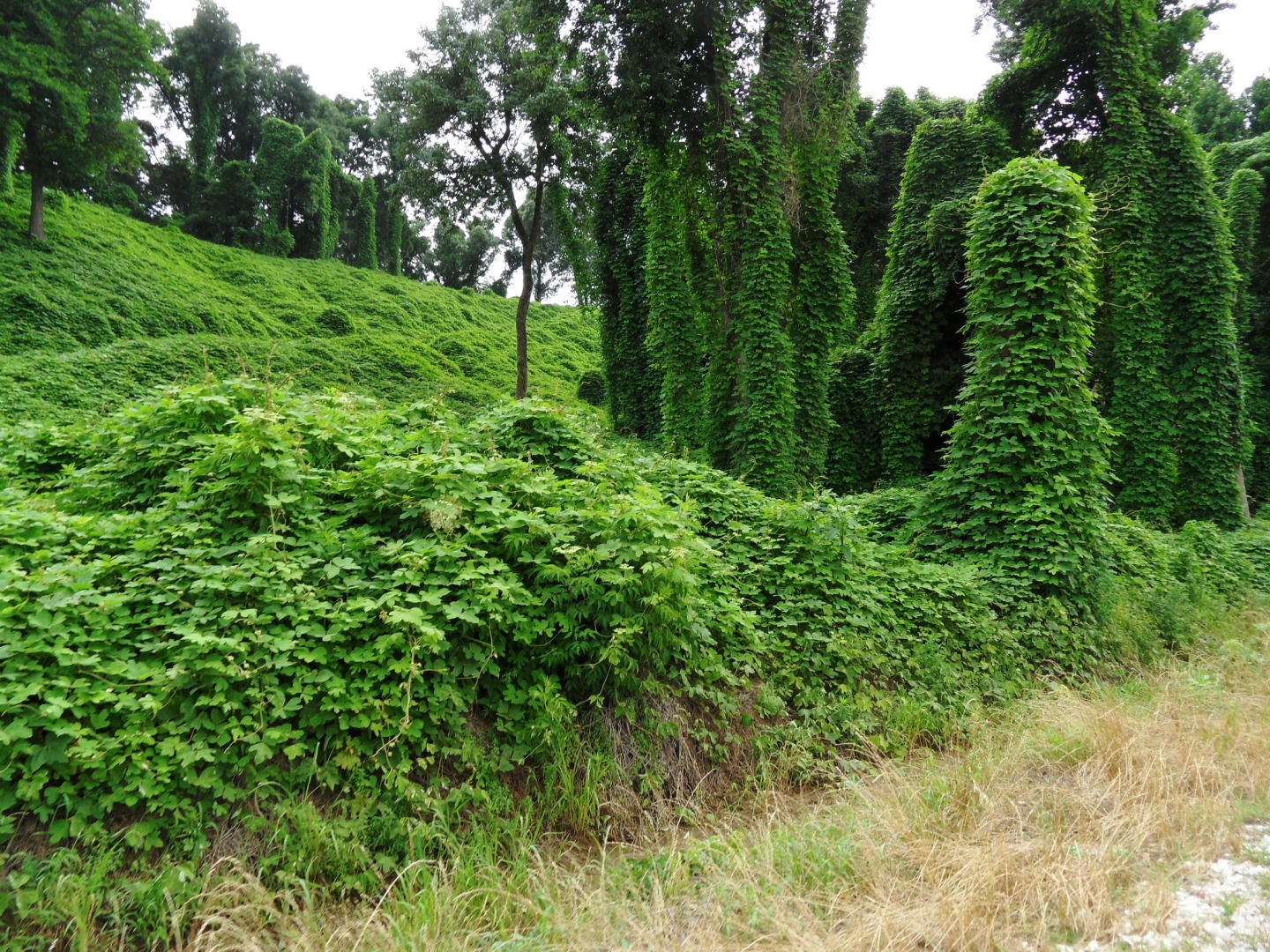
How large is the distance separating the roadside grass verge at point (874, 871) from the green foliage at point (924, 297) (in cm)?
1131

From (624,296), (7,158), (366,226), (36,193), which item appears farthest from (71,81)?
(366,226)

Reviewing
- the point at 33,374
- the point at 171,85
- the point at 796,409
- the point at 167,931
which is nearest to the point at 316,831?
the point at 167,931

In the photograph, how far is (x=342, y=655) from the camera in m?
3.14

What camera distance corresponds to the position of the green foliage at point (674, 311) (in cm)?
1402

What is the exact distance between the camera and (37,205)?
19.2 m

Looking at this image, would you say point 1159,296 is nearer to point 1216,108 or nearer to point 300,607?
point 300,607

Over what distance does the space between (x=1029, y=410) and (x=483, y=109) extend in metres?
18.1

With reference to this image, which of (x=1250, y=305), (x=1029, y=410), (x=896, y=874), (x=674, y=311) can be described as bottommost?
(x=896, y=874)

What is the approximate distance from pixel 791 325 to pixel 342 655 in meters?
11.3

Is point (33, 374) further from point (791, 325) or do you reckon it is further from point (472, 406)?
point (791, 325)

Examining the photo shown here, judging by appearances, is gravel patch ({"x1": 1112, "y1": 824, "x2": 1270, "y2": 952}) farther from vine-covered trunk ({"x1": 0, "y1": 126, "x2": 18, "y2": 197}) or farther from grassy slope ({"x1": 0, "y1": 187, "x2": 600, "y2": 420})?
vine-covered trunk ({"x1": 0, "y1": 126, "x2": 18, "y2": 197})

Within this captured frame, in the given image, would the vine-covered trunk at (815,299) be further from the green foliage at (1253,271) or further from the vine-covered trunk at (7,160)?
the vine-covered trunk at (7,160)

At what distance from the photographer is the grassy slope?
14.3 m

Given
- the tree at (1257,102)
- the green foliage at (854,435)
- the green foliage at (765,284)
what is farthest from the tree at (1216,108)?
the green foliage at (765,284)
